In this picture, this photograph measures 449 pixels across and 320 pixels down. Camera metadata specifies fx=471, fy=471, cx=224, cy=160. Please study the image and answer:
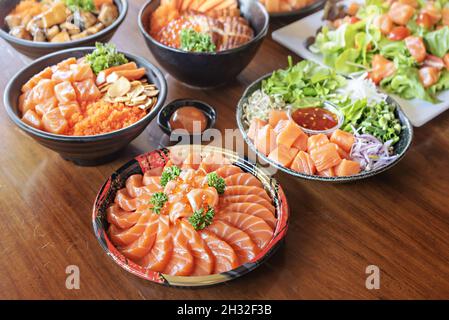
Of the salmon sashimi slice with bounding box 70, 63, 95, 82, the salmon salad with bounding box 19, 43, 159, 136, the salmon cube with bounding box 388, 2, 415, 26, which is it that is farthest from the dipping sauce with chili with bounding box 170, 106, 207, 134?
the salmon cube with bounding box 388, 2, 415, 26

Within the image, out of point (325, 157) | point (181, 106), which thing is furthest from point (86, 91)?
point (325, 157)

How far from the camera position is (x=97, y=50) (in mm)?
1933

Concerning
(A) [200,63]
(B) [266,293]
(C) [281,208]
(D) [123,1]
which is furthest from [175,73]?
(B) [266,293]

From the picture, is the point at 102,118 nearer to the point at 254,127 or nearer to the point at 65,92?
the point at 65,92

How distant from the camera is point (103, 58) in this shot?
6.26 ft

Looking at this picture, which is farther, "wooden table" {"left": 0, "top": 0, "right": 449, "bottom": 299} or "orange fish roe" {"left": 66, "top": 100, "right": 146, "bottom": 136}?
"orange fish roe" {"left": 66, "top": 100, "right": 146, "bottom": 136}

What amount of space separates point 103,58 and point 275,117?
75cm

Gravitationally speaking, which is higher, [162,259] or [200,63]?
[200,63]

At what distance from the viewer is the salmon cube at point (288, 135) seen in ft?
6.01

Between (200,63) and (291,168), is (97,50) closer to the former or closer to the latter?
(200,63)

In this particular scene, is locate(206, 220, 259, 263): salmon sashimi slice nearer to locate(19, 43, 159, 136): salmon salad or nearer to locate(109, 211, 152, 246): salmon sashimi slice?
locate(109, 211, 152, 246): salmon sashimi slice

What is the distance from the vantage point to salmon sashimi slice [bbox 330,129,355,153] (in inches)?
74.4

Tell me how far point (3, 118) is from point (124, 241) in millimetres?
991

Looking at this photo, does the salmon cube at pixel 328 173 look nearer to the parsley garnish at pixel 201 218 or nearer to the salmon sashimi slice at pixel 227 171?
the salmon sashimi slice at pixel 227 171
